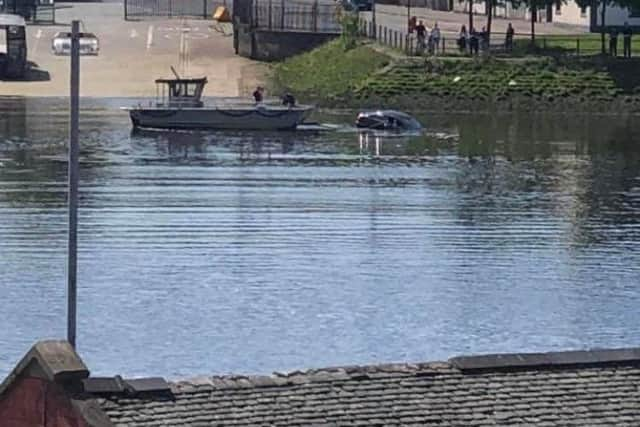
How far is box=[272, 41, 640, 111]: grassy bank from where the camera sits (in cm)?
9231

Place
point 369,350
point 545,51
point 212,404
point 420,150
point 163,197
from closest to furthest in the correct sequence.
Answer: point 212,404, point 369,350, point 163,197, point 420,150, point 545,51

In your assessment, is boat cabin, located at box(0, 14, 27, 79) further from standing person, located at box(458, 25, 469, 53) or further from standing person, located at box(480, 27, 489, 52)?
standing person, located at box(480, 27, 489, 52)

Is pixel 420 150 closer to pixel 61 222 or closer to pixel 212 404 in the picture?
pixel 61 222

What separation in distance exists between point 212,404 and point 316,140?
62483 mm

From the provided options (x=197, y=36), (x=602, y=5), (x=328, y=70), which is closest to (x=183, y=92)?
(x=328, y=70)

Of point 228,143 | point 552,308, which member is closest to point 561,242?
point 552,308

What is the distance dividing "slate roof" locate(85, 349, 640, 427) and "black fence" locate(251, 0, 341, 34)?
8635 centimetres

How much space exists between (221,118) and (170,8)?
42694mm

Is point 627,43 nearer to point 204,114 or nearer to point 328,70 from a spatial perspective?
point 328,70

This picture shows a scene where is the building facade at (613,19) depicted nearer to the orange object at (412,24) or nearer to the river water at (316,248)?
the orange object at (412,24)

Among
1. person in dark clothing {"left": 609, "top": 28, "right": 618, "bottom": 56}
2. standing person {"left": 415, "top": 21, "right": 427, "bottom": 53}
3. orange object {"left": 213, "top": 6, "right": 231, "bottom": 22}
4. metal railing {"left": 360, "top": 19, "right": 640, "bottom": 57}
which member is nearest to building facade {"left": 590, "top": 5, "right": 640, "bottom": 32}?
metal railing {"left": 360, "top": 19, "right": 640, "bottom": 57}

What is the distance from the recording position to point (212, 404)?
18422mm

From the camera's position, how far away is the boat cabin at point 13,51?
99250 millimetres

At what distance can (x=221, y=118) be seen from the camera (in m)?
84.9
